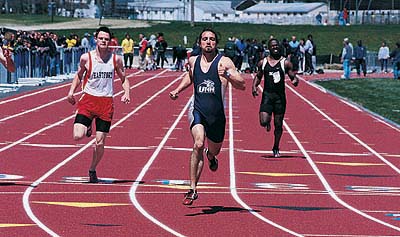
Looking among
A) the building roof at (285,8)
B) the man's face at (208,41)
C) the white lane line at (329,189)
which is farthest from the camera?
the building roof at (285,8)

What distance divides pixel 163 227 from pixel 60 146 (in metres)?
8.86

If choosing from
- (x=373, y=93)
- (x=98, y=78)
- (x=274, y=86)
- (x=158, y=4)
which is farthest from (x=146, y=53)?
(x=158, y=4)

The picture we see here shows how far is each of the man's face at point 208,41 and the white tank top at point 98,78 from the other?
2359 millimetres

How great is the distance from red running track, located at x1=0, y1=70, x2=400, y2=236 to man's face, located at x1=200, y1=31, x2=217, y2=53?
1.69m

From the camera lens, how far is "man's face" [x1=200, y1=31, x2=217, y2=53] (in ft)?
41.5

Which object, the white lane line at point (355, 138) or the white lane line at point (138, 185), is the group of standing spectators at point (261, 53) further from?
the white lane line at point (138, 185)

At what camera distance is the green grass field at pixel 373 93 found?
1224 inches

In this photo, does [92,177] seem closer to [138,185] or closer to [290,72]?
[138,185]

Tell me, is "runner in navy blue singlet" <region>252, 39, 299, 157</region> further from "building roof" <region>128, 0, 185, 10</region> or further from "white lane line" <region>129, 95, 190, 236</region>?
"building roof" <region>128, 0, 185, 10</region>

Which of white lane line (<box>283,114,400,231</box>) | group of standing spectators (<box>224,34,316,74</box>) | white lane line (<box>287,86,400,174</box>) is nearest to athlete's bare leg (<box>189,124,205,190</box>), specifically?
white lane line (<box>283,114,400,231</box>)

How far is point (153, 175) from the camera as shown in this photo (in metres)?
15.9

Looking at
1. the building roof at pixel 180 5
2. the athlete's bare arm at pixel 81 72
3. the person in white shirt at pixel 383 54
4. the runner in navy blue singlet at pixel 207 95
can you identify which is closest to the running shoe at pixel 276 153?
the athlete's bare arm at pixel 81 72

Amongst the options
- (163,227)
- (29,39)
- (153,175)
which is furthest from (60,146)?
(29,39)

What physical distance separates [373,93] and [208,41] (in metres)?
27.3
